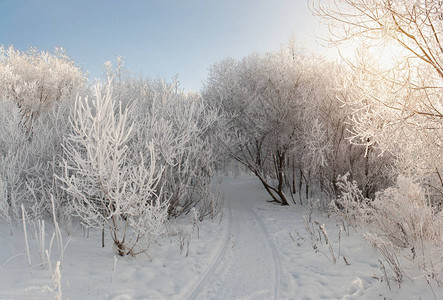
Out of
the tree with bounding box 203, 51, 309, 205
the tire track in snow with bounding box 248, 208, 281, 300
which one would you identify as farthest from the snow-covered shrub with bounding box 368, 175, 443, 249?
the tree with bounding box 203, 51, 309, 205

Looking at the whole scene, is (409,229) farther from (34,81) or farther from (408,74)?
(34,81)

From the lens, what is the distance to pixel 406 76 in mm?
4430

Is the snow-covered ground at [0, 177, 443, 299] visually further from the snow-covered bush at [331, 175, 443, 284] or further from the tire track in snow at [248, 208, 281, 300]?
the snow-covered bush at [331, 175, 443, 284]

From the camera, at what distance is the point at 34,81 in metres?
15.4

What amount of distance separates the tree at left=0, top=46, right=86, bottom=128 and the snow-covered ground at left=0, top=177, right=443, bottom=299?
1114 cm

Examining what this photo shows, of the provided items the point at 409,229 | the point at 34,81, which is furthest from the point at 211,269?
the point at 34,81

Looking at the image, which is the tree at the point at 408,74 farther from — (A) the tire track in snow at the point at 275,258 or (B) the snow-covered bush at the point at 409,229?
(A) the tire track in snow at the point at 275,258

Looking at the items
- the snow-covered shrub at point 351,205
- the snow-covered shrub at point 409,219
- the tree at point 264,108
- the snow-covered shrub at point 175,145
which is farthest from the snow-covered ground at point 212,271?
the tree at point 264,108

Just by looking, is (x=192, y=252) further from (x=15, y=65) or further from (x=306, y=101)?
(x=15, y=65)

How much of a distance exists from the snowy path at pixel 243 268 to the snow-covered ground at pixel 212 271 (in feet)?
0.06

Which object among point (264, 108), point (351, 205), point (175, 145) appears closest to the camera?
point (351, 205)

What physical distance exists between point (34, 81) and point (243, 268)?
16.9 meters

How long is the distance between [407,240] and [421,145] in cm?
205

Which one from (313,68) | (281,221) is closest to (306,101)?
(313,68)
